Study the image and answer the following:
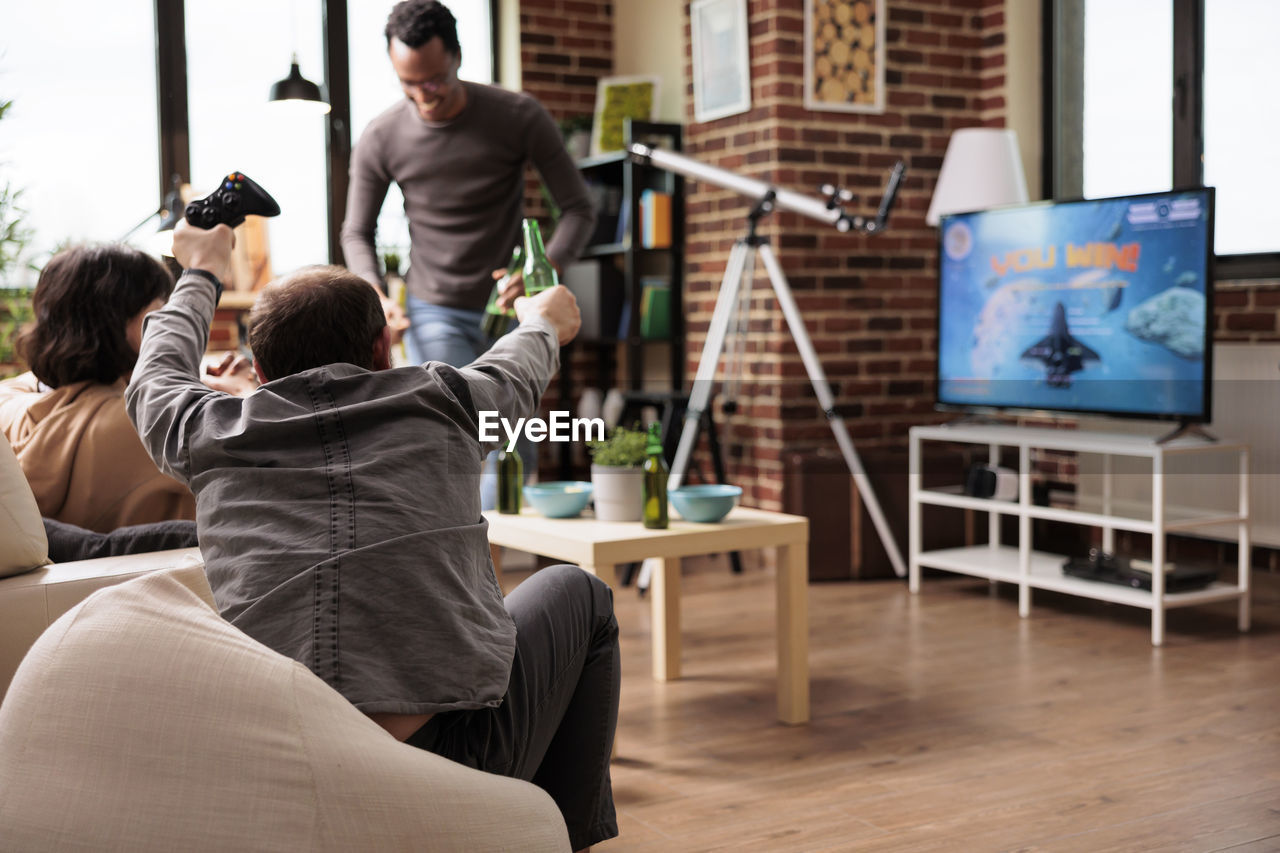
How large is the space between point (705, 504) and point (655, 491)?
118mm

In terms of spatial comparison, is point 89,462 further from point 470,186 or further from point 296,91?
point 296,91

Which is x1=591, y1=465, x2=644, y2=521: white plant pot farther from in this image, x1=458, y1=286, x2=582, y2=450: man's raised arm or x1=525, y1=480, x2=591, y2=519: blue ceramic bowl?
x1=458, y1=286, x2=582, y2=450: man's raised arm

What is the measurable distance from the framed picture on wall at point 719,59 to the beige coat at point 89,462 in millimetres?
3007

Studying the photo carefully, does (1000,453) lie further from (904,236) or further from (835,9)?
(835,9)

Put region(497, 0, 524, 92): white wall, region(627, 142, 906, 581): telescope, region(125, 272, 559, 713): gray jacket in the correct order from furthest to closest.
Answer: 1. region(497, 0, 524, 92): white wall
2. region(627, 142, 906, 581): telescope
3. region(125, 272, 559, 713): gray jacket

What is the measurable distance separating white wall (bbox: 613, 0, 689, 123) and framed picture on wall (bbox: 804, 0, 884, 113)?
1.95 feet

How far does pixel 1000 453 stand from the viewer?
4.62 metres

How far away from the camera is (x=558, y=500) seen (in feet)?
9.22

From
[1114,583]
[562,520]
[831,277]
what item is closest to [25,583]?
[562,520]

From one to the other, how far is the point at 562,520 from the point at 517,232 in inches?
34.8

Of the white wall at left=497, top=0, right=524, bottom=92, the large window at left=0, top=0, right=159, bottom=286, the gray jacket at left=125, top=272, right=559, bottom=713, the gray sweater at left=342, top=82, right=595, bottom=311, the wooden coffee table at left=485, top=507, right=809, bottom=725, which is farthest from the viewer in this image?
the white wall at left=497, top=0, right=524, bottom=92

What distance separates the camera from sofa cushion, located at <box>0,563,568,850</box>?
1.08m

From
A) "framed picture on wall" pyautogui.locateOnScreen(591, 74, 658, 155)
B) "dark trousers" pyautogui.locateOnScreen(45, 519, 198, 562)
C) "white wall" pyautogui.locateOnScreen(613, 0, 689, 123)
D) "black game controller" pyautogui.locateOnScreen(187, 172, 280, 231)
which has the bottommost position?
"dark trousers" pyautogui.locateOnScreen(45, 519, 198, 562)

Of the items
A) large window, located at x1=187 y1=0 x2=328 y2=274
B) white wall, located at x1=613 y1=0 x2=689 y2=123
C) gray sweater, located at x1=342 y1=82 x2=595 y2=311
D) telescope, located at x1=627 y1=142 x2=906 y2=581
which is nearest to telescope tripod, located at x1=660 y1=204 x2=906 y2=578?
telescope, located at x1=627 y1=142 x2=906 y2=581
